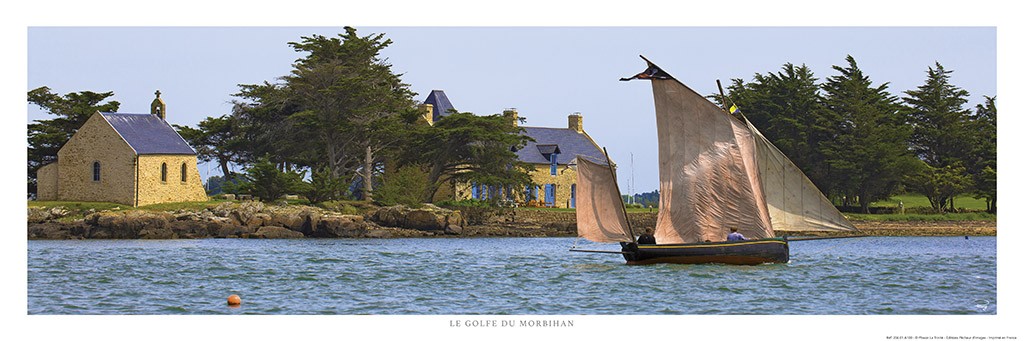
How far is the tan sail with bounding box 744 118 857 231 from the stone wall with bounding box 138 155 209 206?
32.2 m

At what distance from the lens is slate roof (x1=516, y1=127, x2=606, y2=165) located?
7662cm

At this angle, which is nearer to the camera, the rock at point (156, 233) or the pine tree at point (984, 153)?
the rock at point (156, 233)

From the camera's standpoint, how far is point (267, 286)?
1310 inches

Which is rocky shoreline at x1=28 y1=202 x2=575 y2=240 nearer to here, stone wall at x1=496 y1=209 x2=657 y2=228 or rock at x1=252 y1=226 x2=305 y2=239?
rock at x1=252 y1=226 x2=305 y2=239

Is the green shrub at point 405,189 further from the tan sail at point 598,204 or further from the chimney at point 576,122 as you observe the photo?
the tan sail at point 598,204

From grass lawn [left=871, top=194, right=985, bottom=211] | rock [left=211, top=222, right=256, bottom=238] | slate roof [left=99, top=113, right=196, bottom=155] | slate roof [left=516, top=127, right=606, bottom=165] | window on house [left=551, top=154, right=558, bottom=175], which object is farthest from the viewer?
grass lawn [left=871, top=194, right=985, bottom=211]

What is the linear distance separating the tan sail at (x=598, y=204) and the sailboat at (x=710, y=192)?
29 mm

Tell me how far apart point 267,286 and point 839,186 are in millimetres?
48180

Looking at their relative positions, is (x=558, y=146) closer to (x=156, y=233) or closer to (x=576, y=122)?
(x=576, y=122)

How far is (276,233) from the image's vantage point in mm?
58625

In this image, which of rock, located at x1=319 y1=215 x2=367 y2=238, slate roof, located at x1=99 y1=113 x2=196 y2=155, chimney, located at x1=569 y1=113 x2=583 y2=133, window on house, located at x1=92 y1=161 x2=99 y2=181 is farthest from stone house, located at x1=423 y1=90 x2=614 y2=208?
window on house, located at x1=92 y1=161 x2=99 y2=181

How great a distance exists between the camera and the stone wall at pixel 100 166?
194 ft

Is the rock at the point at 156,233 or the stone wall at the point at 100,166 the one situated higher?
the stone wall at the point at 100,166

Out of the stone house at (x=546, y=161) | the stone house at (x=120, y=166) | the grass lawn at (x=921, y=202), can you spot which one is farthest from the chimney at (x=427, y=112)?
the grass lawn at (x=921, y=202)
